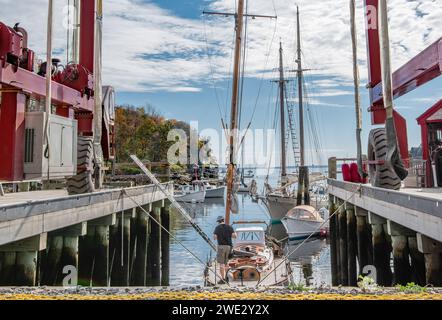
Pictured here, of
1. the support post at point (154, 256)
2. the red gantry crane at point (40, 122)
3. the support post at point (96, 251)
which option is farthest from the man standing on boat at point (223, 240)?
the support post at point (154, 256)

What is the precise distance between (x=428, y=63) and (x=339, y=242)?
14.6 m

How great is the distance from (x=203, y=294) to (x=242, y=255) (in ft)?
30.1

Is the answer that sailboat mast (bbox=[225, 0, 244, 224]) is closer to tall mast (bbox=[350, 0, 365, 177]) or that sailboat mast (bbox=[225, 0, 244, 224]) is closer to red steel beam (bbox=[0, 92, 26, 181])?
tall mast (bbox=[350, 0, 365, 177])

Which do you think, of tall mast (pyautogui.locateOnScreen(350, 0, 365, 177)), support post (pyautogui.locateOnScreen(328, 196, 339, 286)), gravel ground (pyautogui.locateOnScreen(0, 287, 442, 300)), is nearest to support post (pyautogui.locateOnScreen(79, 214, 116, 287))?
gravel ground (pyautogui.locateOnScreen(0, 287, 442, 300))

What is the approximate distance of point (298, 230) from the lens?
104 feet

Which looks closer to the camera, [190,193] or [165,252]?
[165,252]

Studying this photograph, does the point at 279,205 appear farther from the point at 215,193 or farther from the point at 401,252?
the point at 215,193

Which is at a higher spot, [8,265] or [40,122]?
[40,122]

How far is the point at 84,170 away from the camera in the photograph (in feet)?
44.1

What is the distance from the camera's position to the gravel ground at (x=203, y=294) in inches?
219

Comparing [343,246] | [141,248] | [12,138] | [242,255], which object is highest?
[12,138]

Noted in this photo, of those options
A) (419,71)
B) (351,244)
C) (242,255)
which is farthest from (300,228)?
(419,71)
